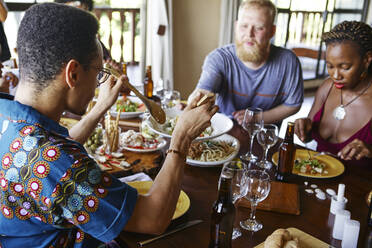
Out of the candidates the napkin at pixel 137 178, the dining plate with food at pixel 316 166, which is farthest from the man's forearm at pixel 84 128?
the dining plate with food at pixel 316 166

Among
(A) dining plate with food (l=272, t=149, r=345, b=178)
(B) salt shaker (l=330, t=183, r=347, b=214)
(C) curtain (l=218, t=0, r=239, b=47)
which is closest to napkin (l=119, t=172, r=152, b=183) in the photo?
(A) dining plate with food (l=272, t=149, r=345, b=178)

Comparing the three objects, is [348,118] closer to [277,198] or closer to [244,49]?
[244,49]

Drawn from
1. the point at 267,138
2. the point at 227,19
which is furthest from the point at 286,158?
the point at 227,19

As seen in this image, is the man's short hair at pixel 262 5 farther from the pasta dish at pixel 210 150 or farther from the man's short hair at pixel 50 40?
the man's short hair at pixel 50 40

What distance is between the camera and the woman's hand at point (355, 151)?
165 centimetres

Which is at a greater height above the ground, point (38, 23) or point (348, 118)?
point (38, 23)

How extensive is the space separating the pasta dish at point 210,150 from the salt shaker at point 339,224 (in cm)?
58

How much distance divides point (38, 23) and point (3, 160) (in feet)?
1.12

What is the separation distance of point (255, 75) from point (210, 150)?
107 cm

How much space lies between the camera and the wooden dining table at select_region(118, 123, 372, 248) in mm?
1088

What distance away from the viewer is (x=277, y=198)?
131cm

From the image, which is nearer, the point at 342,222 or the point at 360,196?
the point at 342,222

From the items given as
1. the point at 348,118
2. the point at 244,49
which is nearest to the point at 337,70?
the point at 348,118

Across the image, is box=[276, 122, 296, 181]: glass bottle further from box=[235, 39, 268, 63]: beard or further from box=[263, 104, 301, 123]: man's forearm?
box=[235, 39, 268, 63]: beard
